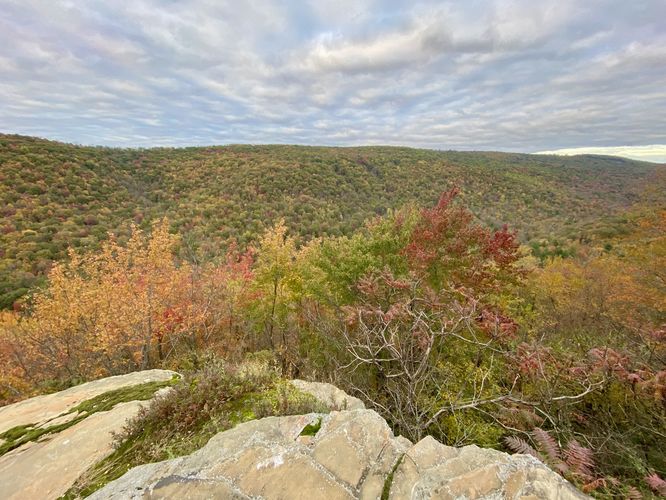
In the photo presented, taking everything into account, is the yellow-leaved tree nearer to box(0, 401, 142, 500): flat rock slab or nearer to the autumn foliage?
the autumn foliage

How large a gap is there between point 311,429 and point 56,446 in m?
4.06

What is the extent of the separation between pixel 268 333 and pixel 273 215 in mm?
44206

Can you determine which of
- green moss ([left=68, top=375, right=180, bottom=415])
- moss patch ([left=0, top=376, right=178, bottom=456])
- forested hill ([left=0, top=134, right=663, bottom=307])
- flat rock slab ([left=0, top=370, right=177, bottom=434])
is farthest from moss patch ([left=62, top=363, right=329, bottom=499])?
forested hill ([left=0, top=134, right=663, bottom=307])

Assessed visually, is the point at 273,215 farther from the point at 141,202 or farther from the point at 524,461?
the point at 524,461

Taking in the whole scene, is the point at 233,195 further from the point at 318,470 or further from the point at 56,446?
the point at 318,470

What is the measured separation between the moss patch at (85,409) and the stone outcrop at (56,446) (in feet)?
0.19

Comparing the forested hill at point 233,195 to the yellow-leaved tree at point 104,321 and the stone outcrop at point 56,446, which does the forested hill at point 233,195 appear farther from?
the stone outcrop at point 56,446

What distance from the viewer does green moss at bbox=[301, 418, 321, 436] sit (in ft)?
12.0

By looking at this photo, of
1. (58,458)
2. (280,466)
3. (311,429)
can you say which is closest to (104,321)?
(58,458)

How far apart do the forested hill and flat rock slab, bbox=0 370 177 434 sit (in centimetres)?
1822

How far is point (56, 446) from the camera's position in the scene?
15.5 ft

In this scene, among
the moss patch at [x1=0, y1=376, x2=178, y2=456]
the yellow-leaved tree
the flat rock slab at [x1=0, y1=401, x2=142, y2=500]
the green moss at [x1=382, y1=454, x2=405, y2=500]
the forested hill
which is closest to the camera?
the green moss at [x1=382, y1=454, x2=405, y2=500]

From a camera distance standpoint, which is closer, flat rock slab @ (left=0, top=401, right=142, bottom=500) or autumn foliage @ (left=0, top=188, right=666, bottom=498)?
flat rock slab @ (left=0, top=401, right=142, bottom=500)

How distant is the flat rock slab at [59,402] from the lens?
6195 mm
